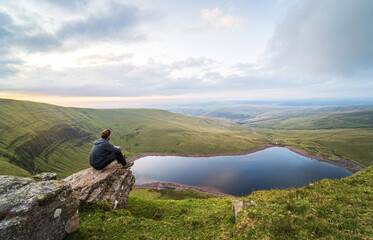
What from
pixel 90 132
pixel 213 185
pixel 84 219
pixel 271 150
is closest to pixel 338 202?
pixel 84 219

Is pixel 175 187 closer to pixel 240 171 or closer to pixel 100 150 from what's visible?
pixel 240 171

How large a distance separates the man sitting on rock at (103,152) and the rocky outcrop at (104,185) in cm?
110

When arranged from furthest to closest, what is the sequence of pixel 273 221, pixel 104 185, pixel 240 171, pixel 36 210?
1. pixel 240 171
2. pixel 104 185
3. pixel 273 221
4. pixel 36 210

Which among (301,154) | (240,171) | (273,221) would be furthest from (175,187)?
(301,154)

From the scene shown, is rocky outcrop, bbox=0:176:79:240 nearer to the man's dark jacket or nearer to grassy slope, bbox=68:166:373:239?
grassy slope, bbox=68:166:373:239

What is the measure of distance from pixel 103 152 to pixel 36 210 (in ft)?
22.1

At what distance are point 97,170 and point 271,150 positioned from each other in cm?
17144

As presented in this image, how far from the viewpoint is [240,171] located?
10138 cm

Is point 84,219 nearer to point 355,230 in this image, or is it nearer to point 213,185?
point 355,230

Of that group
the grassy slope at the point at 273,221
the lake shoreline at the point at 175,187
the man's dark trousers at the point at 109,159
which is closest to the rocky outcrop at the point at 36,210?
the grassy slope at the point at 273,221

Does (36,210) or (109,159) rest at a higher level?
(36,210)

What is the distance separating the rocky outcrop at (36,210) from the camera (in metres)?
6.22

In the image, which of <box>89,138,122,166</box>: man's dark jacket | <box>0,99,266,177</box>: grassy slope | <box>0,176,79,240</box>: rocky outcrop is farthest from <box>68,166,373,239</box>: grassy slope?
<box>0,99,266,177</box>: grassy slope

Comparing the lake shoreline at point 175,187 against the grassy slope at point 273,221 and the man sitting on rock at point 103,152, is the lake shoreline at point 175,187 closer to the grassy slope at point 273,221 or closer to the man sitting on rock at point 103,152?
the grassy slope at point 273,221
